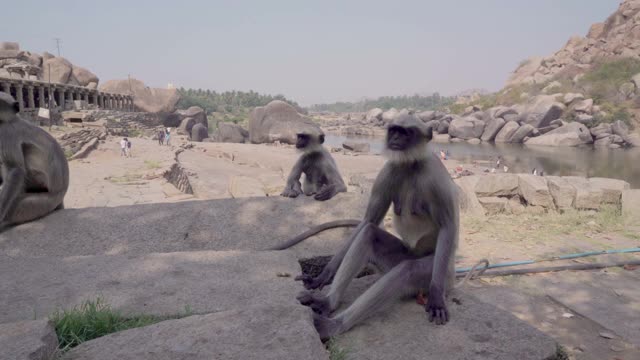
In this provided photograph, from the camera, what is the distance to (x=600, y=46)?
56625 mm

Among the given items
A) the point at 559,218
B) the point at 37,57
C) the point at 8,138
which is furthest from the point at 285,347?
the point at 37,57

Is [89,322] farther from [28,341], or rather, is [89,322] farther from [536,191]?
[536,191]

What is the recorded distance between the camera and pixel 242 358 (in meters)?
1.81

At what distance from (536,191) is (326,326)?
6.57 metres

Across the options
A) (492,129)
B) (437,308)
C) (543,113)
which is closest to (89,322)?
(437,308)

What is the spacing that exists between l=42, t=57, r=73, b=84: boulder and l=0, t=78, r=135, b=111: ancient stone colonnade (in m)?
2.81

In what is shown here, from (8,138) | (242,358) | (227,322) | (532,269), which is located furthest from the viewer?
(532,269)

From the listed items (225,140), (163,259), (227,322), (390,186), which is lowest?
(225,140)

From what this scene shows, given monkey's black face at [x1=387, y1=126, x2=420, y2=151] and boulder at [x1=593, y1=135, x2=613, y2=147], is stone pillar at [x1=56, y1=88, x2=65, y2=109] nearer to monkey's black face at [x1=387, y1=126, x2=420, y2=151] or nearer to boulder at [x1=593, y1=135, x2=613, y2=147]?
monkey's black face at [x1=387, y1=126, x2=420, y2=151]

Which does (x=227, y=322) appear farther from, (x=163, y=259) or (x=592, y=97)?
(x=592, y=97)

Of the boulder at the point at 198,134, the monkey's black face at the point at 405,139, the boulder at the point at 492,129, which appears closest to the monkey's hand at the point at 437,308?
the monkey's black face at the point at 405,139

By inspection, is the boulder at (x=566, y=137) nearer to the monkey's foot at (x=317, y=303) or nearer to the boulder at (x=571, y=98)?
the boulder at (x=571, y=98)

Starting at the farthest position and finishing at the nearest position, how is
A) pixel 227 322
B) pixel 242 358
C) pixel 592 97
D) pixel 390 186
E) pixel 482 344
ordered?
1. pixel 592 97
2. pixel 390 186
3. pixel 482 344
4. pixel 227 322
5. pixel 242 358

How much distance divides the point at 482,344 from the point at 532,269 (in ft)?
Answer: 10.3
